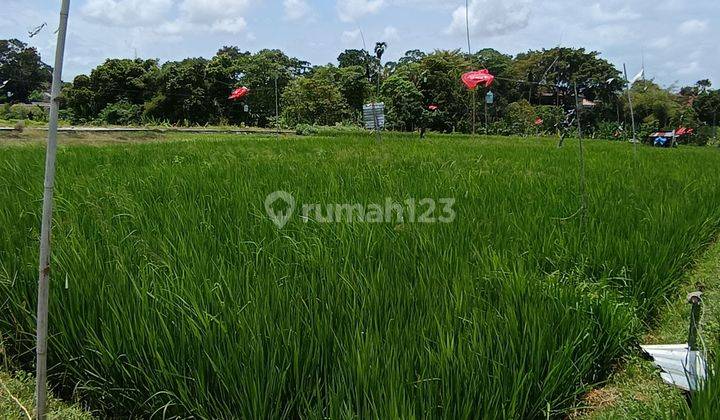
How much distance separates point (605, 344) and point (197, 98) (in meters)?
20.5

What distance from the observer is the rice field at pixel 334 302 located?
45.5 inches

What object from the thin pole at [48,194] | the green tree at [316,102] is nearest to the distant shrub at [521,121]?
the green tree at [316,102]

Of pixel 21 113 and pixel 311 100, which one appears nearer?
pixel 21 113

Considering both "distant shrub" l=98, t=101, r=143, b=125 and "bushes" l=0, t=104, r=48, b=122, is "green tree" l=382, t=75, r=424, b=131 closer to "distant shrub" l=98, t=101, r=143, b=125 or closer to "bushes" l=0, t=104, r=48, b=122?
"distant shrub" l=98, t=101, r=143, b=125

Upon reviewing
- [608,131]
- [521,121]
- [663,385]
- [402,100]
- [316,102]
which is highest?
[316,102]

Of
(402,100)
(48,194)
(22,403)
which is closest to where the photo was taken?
(48,194)

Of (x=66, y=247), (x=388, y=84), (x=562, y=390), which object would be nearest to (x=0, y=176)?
(x=66, y=247)

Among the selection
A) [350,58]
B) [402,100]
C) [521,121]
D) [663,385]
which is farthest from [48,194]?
[350,58]

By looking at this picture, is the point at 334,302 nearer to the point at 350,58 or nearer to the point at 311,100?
the point at 311,100

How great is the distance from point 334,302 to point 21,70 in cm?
1145

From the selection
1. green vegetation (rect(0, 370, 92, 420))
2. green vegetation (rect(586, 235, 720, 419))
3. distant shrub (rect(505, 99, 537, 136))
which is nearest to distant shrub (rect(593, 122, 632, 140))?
distant shrub (rect(505, 99, 537, 136))

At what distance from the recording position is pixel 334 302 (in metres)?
1.46

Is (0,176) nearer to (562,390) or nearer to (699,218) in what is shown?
(562,390)

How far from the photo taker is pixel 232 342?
1239mm
